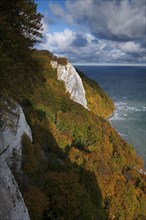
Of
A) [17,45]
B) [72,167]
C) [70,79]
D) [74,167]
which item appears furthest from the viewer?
[70,79]

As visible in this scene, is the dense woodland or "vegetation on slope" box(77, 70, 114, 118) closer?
the dense woodland

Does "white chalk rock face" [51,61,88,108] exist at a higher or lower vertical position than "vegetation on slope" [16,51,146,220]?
higher

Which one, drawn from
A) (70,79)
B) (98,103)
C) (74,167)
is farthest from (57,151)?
(98,103)

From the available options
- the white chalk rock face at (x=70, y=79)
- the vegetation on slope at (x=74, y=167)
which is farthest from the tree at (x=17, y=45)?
the white chalk rock face at (x=70, y=79)

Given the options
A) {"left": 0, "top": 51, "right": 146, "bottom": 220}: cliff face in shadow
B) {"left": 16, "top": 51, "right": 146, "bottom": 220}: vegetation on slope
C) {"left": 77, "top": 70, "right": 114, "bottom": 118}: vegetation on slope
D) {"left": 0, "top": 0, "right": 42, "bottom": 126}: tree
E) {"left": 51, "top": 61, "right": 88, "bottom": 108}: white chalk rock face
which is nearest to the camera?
{"left": 0, "top": 0, "right": 42, "bottom": 126}: tree

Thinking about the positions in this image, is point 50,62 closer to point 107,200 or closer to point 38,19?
point 107,200

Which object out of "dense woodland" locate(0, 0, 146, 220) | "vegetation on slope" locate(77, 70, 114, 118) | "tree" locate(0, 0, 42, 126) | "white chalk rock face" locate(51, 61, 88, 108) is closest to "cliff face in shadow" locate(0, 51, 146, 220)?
"dense woodland" locate(0, 0, 146, 220)

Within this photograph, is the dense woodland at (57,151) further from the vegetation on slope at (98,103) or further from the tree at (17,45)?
the vegetation on slope at (98,103)

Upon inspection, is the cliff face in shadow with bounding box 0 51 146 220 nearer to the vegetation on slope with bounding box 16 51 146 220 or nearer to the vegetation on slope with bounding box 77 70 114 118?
the vegetation on slope with bounding box 16 51 146 220

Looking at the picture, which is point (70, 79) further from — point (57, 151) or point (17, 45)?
point (17, 45)
